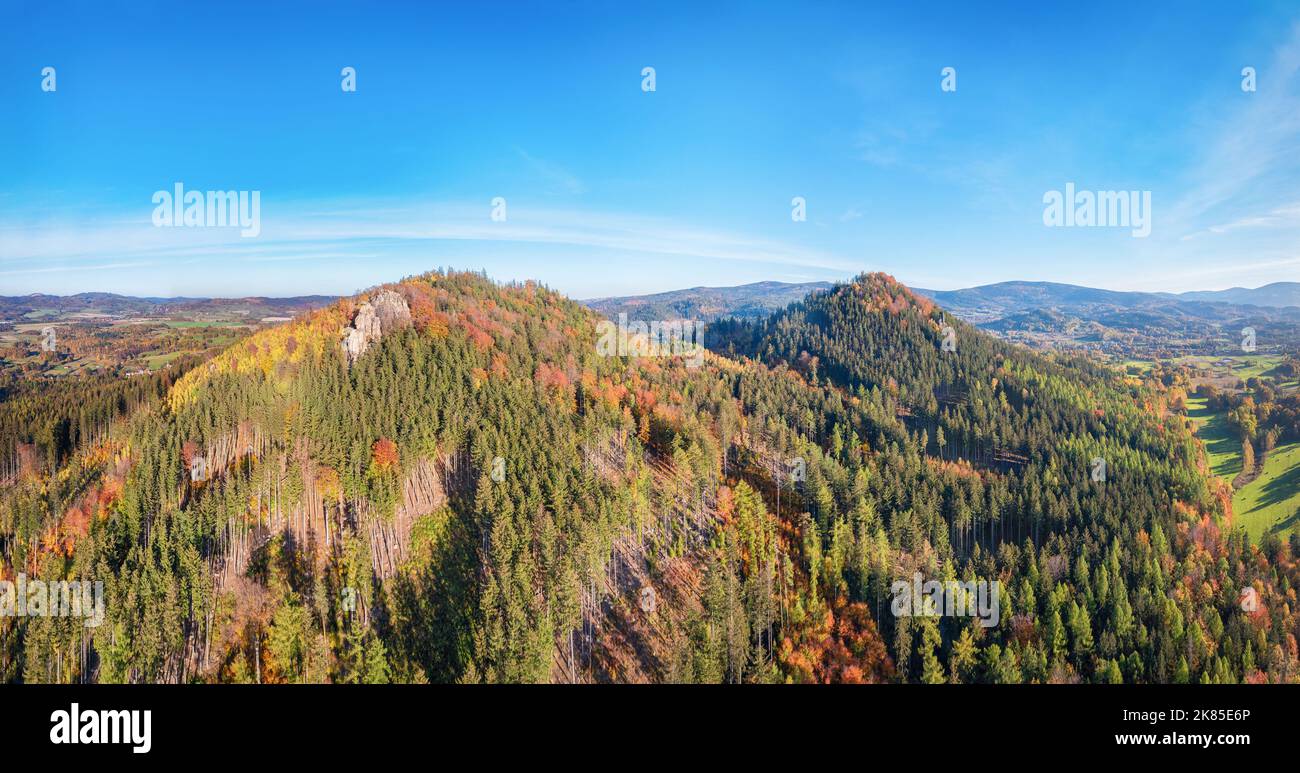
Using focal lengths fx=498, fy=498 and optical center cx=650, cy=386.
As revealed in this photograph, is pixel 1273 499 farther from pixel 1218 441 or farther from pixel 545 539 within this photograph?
pixel 545 539

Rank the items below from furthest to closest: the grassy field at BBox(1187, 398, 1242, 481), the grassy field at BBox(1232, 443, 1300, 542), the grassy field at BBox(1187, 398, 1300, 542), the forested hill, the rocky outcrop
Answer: the grassy field at BBox(1187, 398, 1242, 481) → the grassy field at BBox(1187, 398, 1300, 542) → the grassy field at BBox(1232, 443, 1300, 542) → the rocky outcrop → the forested hill

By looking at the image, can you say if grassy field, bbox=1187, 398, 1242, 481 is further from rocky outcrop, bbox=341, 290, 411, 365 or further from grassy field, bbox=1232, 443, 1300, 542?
rocky outcrop, bbox=341, 290, 411, 365

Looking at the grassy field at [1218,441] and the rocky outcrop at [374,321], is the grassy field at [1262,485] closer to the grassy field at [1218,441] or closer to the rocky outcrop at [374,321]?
the grassy field at [1218,441]

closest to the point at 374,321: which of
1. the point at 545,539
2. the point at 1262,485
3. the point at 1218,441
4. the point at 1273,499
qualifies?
the point at 545,539

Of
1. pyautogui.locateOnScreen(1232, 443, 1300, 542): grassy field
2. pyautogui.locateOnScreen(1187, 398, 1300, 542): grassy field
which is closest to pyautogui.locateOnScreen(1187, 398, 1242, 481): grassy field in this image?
pyautogui.locateOnScreen(1187, 398, 1300, 542): grassy field

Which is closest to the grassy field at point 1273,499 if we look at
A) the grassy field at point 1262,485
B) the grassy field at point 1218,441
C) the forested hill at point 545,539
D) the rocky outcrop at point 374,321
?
the grassy field at point 1262,485

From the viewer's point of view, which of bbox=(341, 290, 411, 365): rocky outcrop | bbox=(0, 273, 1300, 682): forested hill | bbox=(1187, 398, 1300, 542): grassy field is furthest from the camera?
bbox=(1187, 398, 1300, 542): grassy field
